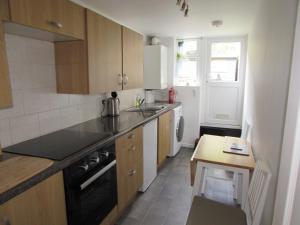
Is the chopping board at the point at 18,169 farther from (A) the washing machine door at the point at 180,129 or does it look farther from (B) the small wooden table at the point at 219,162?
(A) the washing machine door at the point at 180,129

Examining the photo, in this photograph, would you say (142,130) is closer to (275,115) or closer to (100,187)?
(100,187)

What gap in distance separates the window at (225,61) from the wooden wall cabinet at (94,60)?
7.88ft

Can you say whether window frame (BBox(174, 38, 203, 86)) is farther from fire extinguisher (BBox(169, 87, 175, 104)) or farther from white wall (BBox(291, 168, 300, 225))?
white wall (BBox(291, 168, 300, 225))

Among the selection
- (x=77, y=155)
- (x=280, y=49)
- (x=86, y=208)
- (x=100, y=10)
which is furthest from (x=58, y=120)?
(x=280, y=49)

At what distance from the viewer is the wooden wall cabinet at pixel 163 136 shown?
3207 mm

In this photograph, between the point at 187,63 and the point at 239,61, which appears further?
the point at 187,63

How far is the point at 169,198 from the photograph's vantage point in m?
2.61

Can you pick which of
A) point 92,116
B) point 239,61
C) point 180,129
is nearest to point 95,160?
point 92,116

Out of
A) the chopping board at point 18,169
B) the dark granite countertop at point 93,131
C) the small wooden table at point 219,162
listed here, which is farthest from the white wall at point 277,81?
the chopping board at point 18,169

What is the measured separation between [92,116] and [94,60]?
0.83 m

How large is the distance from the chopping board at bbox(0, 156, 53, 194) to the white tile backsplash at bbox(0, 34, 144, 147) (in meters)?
0.34

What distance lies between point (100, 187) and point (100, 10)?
205 cm

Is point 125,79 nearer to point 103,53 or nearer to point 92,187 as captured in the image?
point 103,53

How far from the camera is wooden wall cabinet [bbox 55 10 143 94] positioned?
1.91 meters
